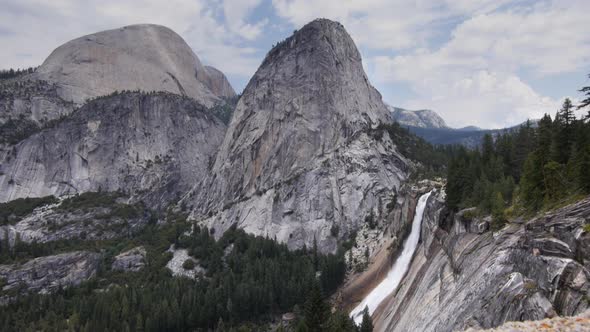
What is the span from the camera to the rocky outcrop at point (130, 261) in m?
125

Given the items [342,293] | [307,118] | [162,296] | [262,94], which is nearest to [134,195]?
[262,94]

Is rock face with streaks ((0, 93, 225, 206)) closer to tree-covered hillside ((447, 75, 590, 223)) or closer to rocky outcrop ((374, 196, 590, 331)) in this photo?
tree-covered hillside ((447, 75, 590, 223))

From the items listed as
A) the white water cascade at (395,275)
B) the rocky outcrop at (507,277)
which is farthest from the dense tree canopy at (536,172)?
the white water cascade at (395,275)

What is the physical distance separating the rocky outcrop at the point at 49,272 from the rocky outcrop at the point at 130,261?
21.2ft

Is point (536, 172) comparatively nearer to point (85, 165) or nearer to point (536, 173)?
point (536, 173)

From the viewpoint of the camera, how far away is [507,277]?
31.6m

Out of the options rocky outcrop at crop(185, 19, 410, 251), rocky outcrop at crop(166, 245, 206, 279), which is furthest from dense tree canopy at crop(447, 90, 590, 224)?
rocky outcrop at crop(166, 245, 206, 279)

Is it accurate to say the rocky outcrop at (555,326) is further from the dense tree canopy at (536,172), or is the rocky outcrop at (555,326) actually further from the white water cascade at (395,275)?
the white water cascade at (395,275)

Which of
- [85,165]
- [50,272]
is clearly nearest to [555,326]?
[50,272]

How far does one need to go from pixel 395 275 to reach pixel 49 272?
101845 millimetres

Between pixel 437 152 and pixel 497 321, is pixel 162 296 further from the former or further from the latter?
pixel 437 152

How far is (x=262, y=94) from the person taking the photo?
556 feet

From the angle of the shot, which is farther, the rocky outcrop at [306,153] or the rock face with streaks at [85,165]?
the rock face with streaks at [85,165]

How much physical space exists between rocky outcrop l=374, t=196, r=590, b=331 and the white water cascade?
66.4ft
